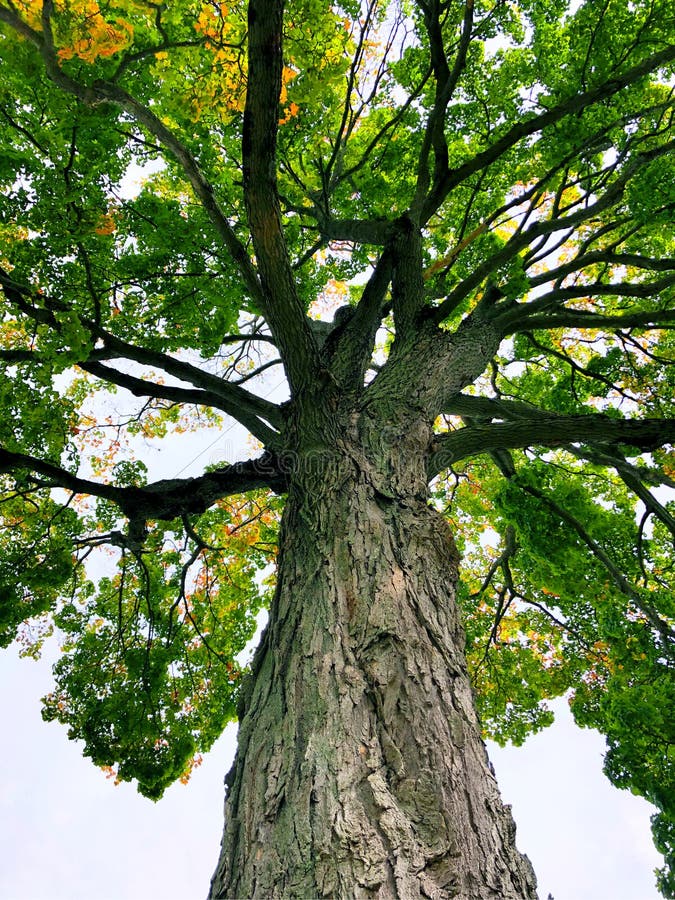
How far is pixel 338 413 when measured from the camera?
3.64 m

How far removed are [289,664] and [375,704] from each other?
1.45 feet

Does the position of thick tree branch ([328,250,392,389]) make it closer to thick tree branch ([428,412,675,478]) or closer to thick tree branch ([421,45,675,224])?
thick tree branch ([421,45,675,224])

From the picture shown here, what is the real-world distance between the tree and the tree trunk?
0.03ft

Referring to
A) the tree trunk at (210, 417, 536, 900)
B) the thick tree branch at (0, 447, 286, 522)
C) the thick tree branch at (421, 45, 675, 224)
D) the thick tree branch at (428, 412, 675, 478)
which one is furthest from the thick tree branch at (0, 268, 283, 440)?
the thick tree branch at (421, 45, 675, 224)

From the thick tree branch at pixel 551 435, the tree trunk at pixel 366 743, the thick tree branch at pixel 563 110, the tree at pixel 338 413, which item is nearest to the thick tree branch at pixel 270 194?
the tree at pixel 338 413

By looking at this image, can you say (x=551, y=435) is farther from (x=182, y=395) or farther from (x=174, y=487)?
(x=182, y=395)

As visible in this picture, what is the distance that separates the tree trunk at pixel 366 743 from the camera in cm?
137

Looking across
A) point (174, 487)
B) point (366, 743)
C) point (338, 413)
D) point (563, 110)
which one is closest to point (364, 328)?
point (338, 413)

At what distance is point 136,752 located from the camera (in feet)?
15.6

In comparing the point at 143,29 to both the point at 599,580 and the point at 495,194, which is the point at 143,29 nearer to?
the point at 495,194

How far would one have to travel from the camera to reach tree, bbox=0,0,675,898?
174cm

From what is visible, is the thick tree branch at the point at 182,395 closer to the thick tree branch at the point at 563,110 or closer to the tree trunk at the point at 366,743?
the tree trunk at the point at 366,743

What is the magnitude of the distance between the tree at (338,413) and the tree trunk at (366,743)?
1cm

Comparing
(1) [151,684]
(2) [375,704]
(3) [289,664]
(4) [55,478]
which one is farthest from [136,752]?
(2) [375,704]
